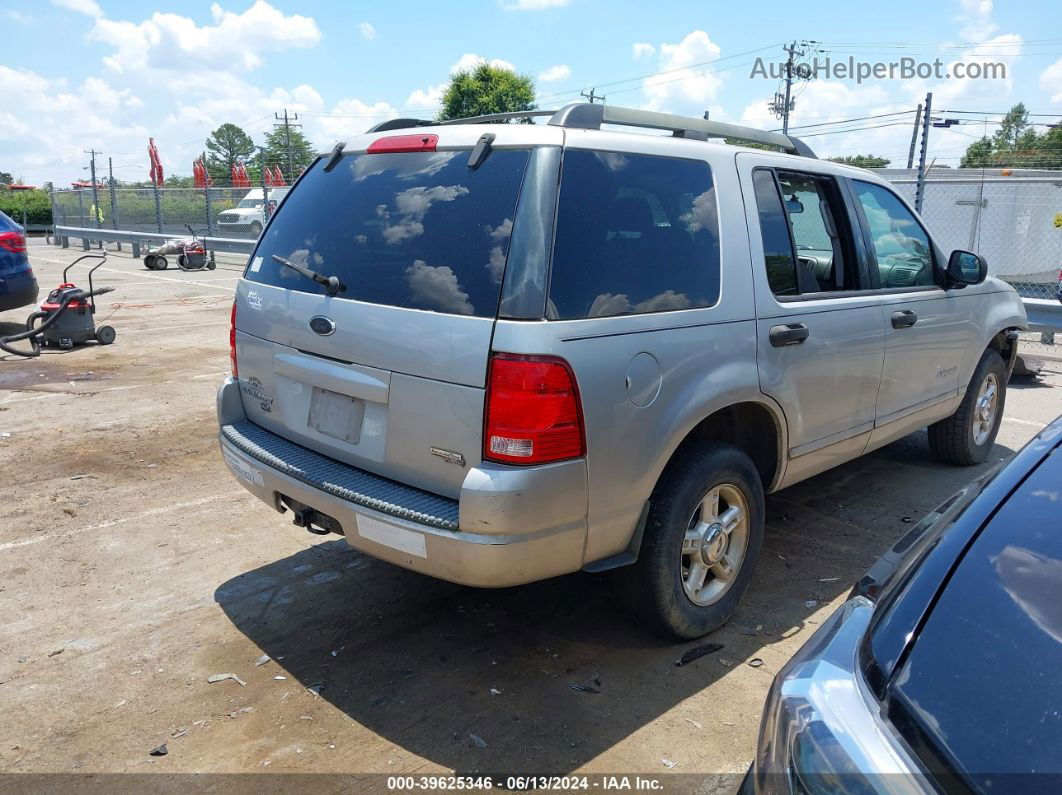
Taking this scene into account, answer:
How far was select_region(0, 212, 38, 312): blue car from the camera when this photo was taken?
9594mm

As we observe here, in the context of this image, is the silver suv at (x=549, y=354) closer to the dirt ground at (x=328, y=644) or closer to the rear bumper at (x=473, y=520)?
the rear bumper at (x=473, y=520)

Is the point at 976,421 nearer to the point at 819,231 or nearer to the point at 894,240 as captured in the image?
the point at 894,240

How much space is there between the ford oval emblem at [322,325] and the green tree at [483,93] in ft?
178

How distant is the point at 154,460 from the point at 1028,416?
7.20m

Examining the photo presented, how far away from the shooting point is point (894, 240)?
15.8 feet

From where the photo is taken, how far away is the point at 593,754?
282 centimetres

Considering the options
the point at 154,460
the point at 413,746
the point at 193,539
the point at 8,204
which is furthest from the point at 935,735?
the point at 8,204

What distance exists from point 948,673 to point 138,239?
2627 cm

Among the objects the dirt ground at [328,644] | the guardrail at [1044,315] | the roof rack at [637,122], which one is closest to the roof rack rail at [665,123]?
the roof rack at [637,122]

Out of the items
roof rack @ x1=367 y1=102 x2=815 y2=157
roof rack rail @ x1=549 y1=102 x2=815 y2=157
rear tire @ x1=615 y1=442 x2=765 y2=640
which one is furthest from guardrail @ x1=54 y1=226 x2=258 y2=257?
rear tire @ x1=615 y1=442 x2=765 y2=640

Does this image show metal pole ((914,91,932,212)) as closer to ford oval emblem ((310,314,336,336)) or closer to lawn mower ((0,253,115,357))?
ford oval emblem ((310,314,336,336))

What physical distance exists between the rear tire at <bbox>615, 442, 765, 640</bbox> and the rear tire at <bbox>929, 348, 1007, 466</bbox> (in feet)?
8.85

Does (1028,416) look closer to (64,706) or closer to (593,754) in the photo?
(593,754)

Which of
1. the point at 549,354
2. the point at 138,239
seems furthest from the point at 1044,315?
the point at 138,239
